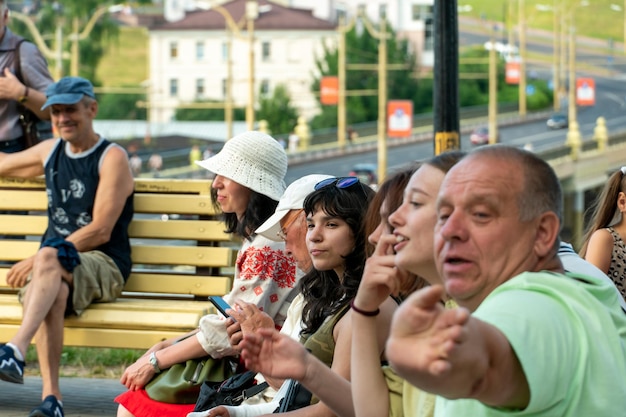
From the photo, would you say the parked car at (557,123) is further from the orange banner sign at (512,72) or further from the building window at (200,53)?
the building window at (200,53)

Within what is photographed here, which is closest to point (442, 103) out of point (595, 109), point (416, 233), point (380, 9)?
point (416, 233)

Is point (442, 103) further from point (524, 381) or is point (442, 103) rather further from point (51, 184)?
point (524, 381)

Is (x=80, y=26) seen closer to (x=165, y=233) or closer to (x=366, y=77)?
(x=366, y=77)

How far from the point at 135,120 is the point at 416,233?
93.5m

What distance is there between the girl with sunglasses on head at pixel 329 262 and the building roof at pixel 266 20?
9731 centimetres

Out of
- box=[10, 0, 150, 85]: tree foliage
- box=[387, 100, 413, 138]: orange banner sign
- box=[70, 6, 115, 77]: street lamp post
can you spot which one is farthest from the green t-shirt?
box=[10, 0, 150, 85]: tree foliage

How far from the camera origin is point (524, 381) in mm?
2027

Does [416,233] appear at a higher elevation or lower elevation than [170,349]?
higher

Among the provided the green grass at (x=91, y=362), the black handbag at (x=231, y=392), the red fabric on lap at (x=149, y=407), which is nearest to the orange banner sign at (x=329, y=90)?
the green grass at (x=91, y=362)

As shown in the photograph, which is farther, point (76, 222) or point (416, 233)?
point (76, 222)

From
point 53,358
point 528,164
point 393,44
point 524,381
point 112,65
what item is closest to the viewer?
point 524,381

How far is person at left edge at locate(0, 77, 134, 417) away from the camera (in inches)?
241

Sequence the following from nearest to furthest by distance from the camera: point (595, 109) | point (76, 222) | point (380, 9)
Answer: point (76, 222), point (595, 109), point (380, 9)

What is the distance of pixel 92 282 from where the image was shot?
6273mm
